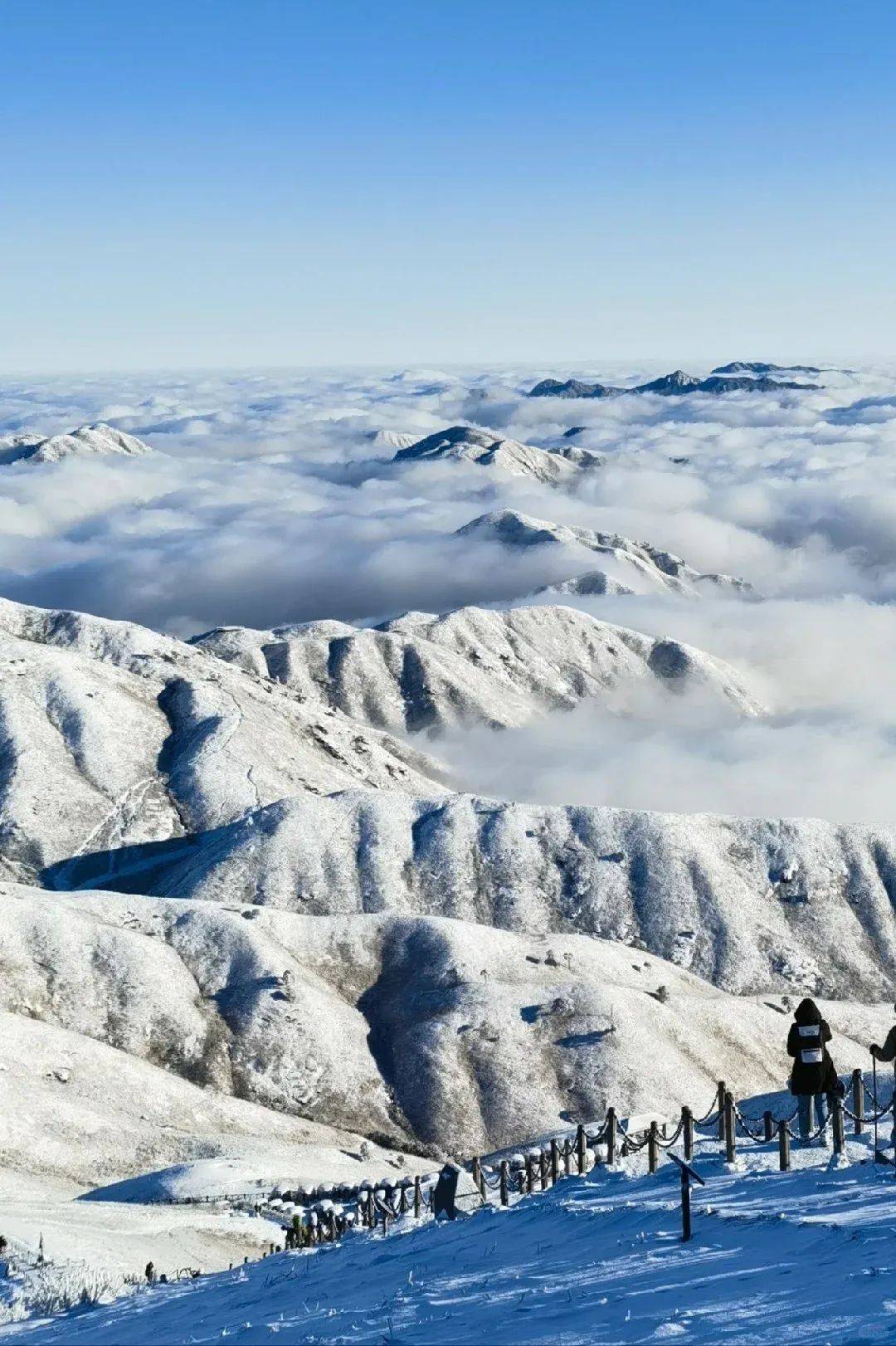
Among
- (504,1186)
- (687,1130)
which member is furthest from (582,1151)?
(687,1130)

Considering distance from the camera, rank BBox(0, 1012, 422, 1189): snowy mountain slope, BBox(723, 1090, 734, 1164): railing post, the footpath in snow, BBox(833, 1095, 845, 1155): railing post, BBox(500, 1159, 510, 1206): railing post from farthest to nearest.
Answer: BBox(0, 1012, 422, 1189): snowy mountain slope < BBox(500, 1159, 510, 1206): railing post < BBox(723, 1090, 734, 1164): railing post < BBox(833, 1095, 845, 1155): railing post < the footpath in snow

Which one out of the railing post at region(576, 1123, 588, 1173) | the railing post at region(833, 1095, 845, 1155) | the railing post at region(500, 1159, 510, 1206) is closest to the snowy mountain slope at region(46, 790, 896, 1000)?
the railing post at region(576, 1123, 588, 1173)

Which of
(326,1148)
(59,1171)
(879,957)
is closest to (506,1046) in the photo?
(326,1148)

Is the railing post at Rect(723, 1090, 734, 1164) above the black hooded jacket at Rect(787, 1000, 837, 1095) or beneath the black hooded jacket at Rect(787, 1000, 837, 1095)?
beneath

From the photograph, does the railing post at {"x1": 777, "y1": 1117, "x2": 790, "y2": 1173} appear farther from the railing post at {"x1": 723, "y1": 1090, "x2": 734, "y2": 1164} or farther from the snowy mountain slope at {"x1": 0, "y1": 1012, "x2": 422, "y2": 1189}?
the snowy mountain slope at {"x1": 0, "y1": 1012, "x2": 422, "y2": 1189}

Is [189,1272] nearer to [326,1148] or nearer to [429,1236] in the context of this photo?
[429,1236]

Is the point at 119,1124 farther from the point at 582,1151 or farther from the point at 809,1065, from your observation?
the point at 809,1065
